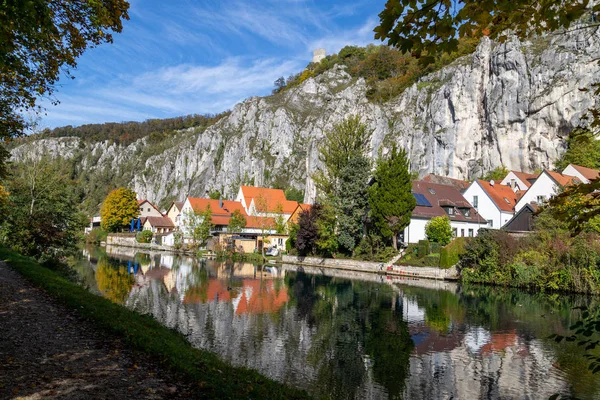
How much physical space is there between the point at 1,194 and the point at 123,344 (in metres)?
18.7

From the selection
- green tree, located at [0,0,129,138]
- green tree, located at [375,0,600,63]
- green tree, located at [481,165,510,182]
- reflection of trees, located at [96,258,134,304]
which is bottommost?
reflection of trees, located at [96,258,134,304]

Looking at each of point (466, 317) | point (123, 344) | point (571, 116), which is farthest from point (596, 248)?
point (571, 116)

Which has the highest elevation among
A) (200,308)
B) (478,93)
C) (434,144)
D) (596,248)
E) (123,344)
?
(478,93)

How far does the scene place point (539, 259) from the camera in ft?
96.7

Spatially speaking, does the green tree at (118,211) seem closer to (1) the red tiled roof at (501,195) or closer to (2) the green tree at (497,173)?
(1) the red tiled roof at (501,195)

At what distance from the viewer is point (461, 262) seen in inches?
1400

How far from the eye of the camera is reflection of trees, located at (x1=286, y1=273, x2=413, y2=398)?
11406 mm

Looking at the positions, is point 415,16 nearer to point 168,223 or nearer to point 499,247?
point 499,247

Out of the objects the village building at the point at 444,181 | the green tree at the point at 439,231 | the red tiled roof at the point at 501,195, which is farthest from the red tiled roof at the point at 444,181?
the green tree at the point at 439,231

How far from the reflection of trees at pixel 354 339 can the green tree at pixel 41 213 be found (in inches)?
580

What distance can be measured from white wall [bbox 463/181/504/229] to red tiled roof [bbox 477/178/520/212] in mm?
402

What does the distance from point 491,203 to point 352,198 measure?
60.7 ft

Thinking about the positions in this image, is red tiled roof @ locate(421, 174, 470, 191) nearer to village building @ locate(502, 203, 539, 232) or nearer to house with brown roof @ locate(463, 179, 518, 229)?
house with brown roof @ locate(463, 179, 518, 229)

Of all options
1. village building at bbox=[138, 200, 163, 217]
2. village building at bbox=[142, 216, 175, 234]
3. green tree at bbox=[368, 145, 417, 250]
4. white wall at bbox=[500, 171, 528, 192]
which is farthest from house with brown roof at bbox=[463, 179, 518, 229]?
village building at bbox=[138, 200, 163, 217]
